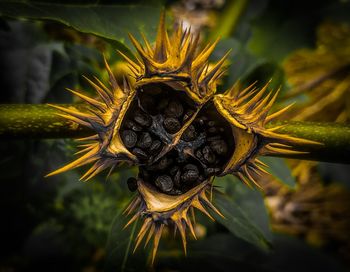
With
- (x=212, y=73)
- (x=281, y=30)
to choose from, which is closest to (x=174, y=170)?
(x=212, y=73)

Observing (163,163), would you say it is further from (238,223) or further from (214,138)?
(238,223)

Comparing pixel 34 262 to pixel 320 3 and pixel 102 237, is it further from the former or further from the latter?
pixel 320 3

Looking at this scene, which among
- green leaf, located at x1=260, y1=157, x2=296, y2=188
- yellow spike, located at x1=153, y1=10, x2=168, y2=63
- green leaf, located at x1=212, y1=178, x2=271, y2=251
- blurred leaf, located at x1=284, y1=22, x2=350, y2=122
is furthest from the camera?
blurred leaf, located at x1=284, y1=22, x2=350, y2=122

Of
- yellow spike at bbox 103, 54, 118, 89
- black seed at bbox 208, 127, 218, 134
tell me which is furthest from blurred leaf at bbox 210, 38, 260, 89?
yellow spike at bbox 103, 54, 118, 89

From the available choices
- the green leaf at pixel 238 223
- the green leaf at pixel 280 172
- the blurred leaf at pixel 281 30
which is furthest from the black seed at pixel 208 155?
A: the blurred leaf at pixel 281 30

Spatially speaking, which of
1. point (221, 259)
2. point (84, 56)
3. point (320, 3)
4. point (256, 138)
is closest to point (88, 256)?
point (221, 259)

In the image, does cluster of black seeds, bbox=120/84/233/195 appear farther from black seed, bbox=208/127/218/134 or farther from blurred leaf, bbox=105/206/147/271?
blurred leaf, bbox=105/206/147/271

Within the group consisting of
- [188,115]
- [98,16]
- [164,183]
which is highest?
[98,16]
